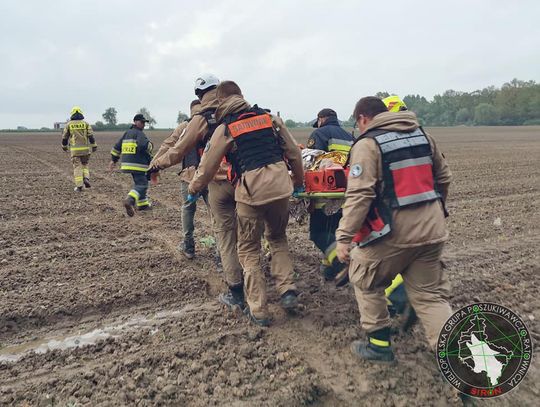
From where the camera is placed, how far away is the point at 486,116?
88500 mm

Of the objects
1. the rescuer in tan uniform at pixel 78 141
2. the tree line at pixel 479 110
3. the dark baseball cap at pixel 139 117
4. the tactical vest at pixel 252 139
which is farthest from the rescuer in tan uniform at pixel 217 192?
the tree line at pixel 479 110

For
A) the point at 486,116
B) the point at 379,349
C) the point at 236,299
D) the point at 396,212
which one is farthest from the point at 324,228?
the point at 486,116

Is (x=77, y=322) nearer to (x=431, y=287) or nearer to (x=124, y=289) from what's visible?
(x=124, y=289)

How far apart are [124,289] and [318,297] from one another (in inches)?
86.9

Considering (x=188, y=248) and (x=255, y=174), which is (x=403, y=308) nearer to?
(x=255, y=174)

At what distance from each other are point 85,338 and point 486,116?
97.0 metres

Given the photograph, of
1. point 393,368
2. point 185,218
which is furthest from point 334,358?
point 185,218

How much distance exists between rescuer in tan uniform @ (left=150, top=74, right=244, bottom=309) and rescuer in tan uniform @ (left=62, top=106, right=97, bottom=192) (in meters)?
7.85

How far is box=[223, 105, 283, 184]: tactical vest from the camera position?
4102 mm

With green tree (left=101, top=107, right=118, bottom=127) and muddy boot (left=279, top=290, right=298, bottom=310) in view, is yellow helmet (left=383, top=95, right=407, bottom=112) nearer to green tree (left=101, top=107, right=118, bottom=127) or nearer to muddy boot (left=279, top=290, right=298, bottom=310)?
muddy boot (left=279, top=290, right=298, bottom=310)

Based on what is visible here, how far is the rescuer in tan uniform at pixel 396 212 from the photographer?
3287mm

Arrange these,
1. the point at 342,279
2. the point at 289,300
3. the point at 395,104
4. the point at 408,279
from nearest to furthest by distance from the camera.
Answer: the point at 408,279 < the point at 289,300 < the point at 342,279 < the point at 395,104

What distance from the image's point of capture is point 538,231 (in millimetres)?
7367

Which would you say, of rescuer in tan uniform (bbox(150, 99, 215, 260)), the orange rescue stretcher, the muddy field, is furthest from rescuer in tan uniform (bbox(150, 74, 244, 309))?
the orange rescue stretcher
